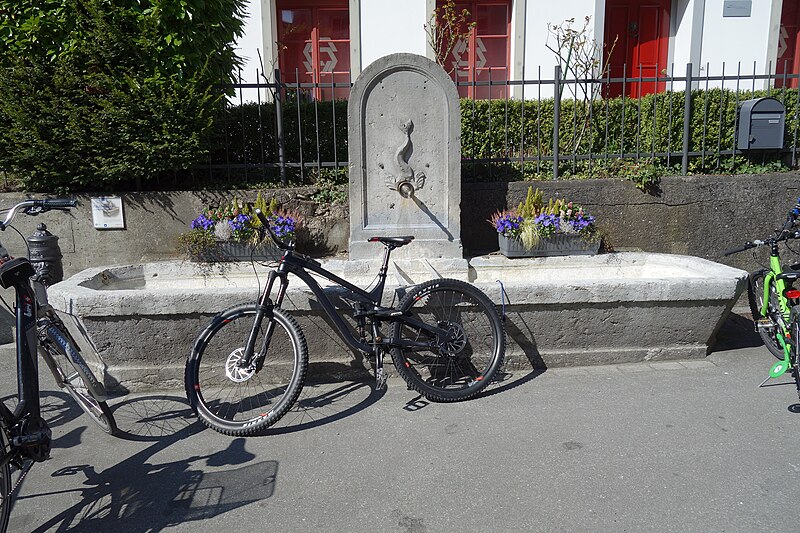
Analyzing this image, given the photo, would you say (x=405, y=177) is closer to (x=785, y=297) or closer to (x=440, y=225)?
(x=440, y=225)

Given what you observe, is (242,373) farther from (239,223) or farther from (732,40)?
(732,40)

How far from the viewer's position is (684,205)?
6242 mm

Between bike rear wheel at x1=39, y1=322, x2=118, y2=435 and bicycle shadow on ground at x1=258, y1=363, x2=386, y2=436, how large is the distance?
937mm

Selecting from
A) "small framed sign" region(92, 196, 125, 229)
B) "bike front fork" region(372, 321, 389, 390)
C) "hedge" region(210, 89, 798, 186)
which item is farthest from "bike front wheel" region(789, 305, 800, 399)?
"small framed sign" region(92, 196, 125, 229)

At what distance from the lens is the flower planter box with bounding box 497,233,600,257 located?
18.2 ft

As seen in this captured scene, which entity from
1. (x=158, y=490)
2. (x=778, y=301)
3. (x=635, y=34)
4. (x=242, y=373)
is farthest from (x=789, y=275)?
(x=635, y=34)

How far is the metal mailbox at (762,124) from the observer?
636cm

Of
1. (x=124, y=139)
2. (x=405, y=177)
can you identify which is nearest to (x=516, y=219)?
(x=405, y=177)

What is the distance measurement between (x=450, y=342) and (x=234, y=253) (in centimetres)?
235

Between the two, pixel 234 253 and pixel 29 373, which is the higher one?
pixel 234 253

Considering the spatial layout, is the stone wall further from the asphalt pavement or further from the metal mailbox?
the asphalt pavement

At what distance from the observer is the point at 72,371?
3480 mm

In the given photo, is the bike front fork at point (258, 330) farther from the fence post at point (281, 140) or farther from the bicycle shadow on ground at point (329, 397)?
the fence post at point (281, 140)

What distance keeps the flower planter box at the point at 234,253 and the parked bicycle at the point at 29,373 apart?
2.02 m
